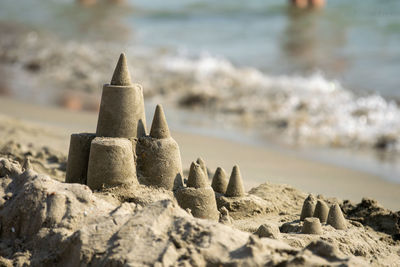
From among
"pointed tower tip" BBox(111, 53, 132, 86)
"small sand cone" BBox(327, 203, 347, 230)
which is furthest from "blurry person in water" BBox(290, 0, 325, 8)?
"pointed tower tip" BBox(111, 53, 132, 86)

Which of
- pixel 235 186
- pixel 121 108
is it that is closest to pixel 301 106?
pixel 235 186

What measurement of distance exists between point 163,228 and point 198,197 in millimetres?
1164

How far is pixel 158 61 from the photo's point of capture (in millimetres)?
16766

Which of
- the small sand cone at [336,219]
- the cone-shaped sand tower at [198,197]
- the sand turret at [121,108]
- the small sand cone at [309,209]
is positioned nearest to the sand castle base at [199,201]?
the cone-shaped sand tower at [198,197]

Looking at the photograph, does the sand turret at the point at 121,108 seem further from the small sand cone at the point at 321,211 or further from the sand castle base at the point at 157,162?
the small sand cone at the point at 321,211

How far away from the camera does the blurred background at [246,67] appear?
10.1 meters

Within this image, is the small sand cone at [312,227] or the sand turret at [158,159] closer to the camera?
the small sand cone at [312,227]

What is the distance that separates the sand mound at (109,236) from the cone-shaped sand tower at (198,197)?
2.41 feet

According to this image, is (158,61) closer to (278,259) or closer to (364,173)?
(364,173)

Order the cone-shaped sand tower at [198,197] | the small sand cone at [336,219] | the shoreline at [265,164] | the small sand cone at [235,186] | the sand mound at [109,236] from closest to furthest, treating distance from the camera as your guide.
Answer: the sand mound at [109,236], the cone-shaped sand tower at [198,197], the small sand cone at [336,219], the small sand cone at [235,186], the shoreline at [265,164]

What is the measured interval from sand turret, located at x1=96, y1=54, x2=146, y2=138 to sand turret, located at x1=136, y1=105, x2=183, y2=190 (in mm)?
144

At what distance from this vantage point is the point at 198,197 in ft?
15.7

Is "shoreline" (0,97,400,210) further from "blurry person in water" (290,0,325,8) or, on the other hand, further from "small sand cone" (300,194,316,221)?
"blurry person in water" (290,0,325,8)

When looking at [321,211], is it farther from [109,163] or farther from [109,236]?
[109,236]
